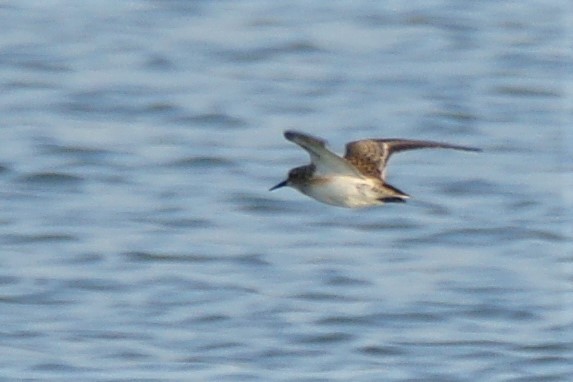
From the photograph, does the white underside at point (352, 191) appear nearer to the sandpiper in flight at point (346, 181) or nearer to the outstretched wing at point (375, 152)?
the sandpiper in flight at point (346, 181)

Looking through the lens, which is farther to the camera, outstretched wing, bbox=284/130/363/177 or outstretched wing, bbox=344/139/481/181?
outstretched wing, bbox=344/139/481/181

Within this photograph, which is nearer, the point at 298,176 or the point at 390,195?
the point at 390,195

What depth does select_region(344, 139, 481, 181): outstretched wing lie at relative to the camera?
7.58m

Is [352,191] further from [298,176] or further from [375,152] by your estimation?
[375,152]

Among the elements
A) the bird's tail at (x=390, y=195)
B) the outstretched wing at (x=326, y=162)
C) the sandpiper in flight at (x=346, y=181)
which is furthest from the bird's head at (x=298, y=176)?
the bird's tail at (x=390, y=195)

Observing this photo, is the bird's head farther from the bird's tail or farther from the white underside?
the bird's tail

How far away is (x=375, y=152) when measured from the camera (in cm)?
784

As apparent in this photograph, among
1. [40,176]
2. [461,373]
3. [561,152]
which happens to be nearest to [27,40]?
[40,176]

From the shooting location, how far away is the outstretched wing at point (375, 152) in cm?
758

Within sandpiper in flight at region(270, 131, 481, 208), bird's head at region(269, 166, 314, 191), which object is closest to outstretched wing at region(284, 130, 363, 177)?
sandpiper in flight at region(270, 131, 481, 208)

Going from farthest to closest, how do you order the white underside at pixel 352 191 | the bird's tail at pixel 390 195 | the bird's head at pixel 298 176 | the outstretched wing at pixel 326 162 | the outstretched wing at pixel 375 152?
the outstretched wing at pixel 375 152, the bird's head at pixel 298 176, the white underside at pixel 352 191, the bird's tail at pixel 390 195, the outstretched wing at pixel 326 162

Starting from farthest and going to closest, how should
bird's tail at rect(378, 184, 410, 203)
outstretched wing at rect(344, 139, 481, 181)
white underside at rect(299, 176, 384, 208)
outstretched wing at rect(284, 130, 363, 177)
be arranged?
1. outstretched wing at rect(344, 139, 481, 181)
2. white underside at rect(299, 176, 384, 208)
3. bird's tail at rect(378, 184, 410, 203)
4. outstretched wing at rect(284, 130, 363, 177)

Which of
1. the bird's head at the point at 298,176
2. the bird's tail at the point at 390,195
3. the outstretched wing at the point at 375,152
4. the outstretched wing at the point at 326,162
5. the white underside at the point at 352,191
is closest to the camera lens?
the outstretched wing at the point at 326,162

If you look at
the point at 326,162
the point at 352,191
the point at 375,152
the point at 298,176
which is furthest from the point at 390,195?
the point at 375,152
